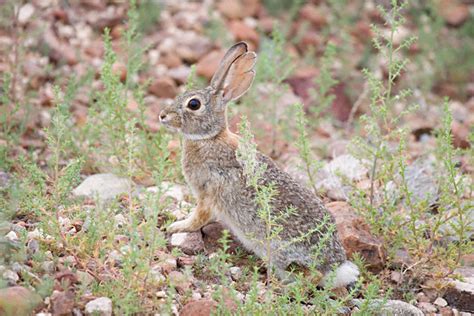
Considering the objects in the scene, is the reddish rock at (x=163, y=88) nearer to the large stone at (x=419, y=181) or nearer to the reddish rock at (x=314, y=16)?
the reddish rock at (x=314, y=16)

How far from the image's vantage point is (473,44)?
10766mm

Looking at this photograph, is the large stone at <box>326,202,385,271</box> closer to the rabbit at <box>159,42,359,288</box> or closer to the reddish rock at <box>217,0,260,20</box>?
the rabbit at <box>159,42,359,288</box>

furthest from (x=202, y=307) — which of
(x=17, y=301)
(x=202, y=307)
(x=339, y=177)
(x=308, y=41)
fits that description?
(x=308, y=41)

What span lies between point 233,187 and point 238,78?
99 cm

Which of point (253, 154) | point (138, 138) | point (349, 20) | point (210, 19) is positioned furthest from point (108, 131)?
point (349, 20)

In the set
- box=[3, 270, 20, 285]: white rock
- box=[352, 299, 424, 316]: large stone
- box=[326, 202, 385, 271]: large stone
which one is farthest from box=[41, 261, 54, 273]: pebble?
box=[326, 202, 385, 271]: large stone

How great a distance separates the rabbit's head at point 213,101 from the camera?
6074 millimetres

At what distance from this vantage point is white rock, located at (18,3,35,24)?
9.25 metres

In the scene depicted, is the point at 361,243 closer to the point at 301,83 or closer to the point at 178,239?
the point at 178,239

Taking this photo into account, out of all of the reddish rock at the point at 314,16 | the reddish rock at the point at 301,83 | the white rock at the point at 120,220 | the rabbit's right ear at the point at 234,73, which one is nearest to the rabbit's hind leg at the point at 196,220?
the white rock at the point at 120,220

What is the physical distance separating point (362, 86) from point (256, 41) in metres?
1.57

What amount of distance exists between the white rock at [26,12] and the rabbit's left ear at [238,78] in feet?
13.0

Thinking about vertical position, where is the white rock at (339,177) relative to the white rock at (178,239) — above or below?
above

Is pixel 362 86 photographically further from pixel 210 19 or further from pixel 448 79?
pixel 210 19
